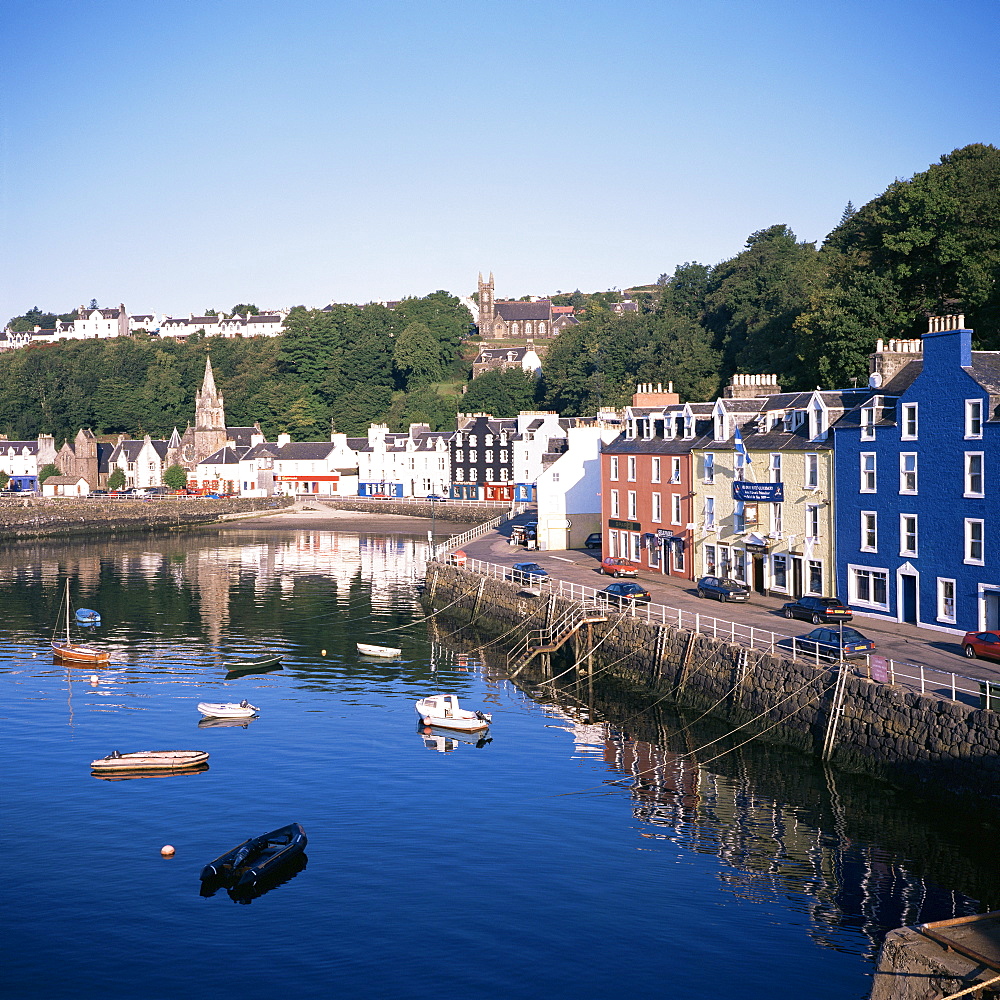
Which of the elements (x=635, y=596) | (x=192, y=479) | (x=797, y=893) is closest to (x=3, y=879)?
(x=797, y=893)

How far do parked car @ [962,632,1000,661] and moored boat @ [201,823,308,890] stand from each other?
875 inches

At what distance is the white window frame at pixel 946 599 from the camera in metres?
40.3

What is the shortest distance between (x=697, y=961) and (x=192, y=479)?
15524 cm

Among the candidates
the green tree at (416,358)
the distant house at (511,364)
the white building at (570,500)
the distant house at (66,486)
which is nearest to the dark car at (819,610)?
the white building at (570,500)

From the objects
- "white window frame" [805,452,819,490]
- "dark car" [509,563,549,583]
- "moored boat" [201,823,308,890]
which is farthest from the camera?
"dark car" [509,563,549,583]

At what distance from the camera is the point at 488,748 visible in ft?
127

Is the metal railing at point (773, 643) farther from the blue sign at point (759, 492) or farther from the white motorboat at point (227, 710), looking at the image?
→ the white motorboat at point (227, 710)

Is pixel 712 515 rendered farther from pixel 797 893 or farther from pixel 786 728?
pixel 797 893

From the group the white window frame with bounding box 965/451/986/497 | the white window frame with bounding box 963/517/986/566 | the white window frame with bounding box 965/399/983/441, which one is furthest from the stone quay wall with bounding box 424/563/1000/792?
the white window frame with bounding box 965/399/983/441

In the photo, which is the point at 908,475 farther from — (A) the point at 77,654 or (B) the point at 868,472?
(A) the point at 77,654

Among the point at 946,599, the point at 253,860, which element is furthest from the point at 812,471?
the point at 253,860

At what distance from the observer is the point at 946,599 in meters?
40.7

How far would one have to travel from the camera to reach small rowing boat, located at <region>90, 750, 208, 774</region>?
118 feet

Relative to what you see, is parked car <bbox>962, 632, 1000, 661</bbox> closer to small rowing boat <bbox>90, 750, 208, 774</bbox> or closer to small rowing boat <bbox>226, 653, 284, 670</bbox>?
small rowing boat <bbox>90, 750, 208, 774</bbox>
